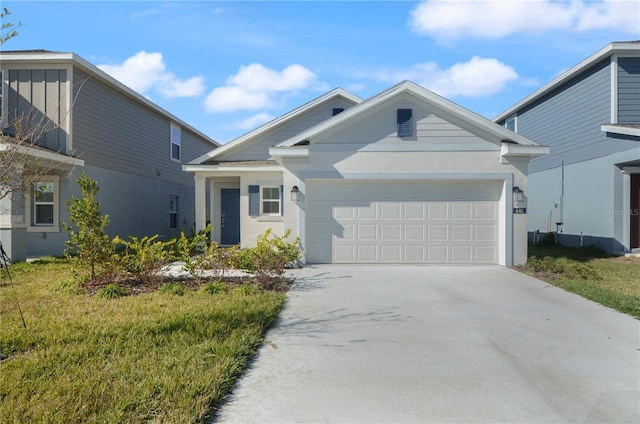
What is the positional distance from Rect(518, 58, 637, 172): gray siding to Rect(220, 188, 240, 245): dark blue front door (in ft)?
41.5

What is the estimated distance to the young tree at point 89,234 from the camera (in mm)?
8055

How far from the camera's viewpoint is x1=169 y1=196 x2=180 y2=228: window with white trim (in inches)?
795

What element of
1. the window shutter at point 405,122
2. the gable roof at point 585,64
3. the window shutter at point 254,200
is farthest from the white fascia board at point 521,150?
the window shutter at point 254,200

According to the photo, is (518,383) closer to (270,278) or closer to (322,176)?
(270,278)

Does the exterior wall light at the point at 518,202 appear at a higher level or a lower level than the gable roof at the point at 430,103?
lower

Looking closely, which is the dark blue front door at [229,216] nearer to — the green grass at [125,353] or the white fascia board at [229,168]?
the white fascia board at [229,168]

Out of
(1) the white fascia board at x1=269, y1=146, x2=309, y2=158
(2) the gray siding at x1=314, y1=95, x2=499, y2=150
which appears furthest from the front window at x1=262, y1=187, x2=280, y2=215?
(2) the gray siding at x1=314, y1=95, x2=499, y2=150

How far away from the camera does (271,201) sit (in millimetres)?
14516

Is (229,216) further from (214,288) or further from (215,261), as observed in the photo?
(214,288)

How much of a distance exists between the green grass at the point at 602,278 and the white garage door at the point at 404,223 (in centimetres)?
153

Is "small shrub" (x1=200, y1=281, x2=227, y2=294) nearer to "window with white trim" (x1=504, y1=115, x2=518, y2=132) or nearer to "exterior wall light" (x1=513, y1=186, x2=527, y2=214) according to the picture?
"exterior wall light" (x1=513, y1=186, x2=527, y2=214)

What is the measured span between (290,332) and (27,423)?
2934 mm

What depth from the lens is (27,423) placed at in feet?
10.3

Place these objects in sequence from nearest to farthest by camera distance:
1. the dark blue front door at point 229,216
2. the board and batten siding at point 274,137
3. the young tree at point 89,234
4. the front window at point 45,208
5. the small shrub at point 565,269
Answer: the young tree at point 89,234, the small shrub at point 565,269, the front window at point 45,208, the board and batten siding at point 274,137, the dark blue front door at point 229,216
